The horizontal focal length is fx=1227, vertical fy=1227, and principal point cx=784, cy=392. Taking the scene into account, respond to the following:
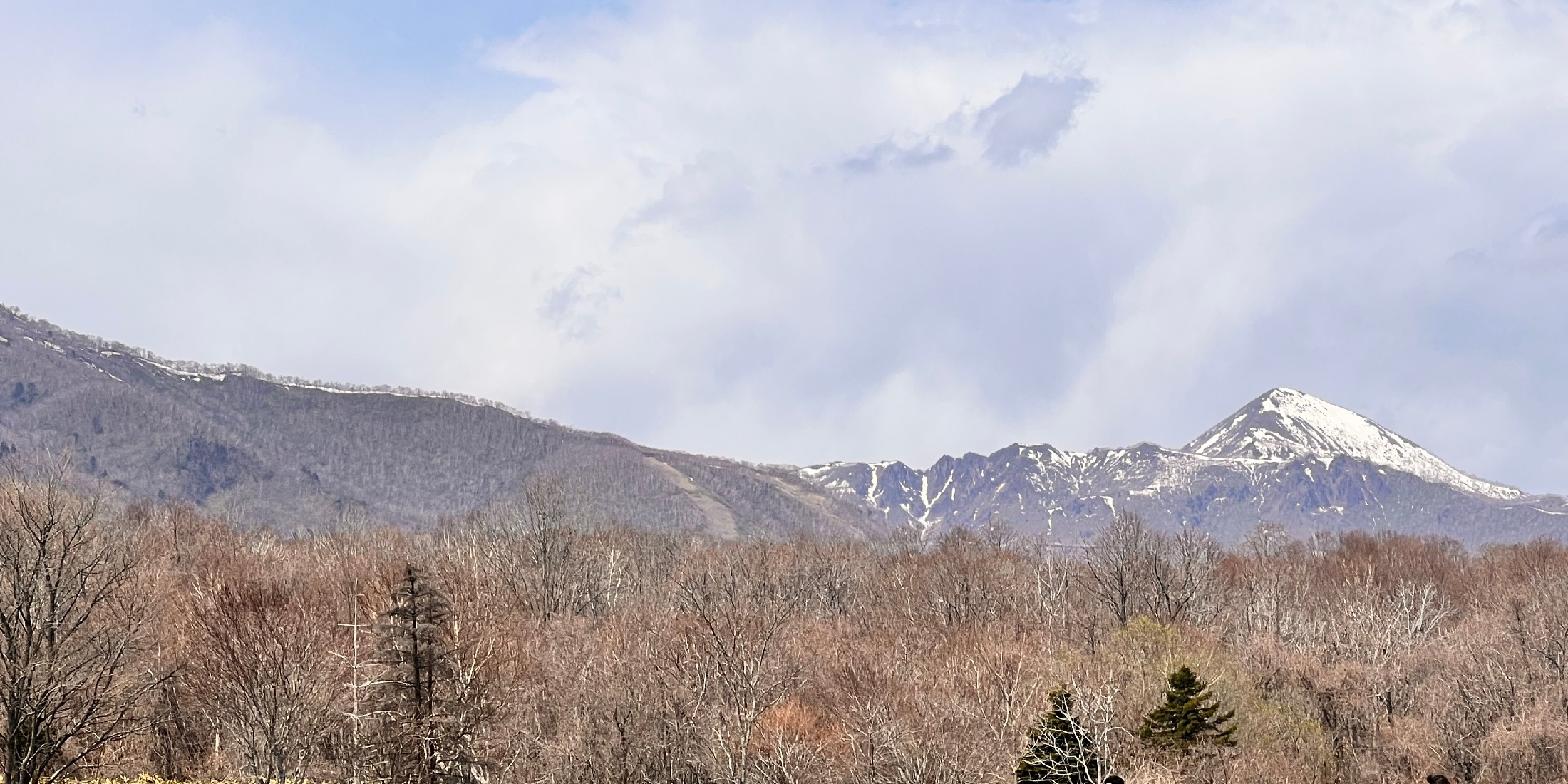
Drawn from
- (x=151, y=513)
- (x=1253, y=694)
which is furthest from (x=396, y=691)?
(x=151, y=513)

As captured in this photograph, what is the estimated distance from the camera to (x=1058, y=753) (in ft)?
123

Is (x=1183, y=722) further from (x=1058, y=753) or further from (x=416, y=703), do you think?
(x=416, y=703)

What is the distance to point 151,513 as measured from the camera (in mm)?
145875

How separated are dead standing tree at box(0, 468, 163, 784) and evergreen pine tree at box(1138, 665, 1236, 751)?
3455 centimetres

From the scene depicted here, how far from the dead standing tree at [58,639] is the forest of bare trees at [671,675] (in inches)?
8.5

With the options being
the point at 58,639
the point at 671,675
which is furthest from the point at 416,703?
the point at 671,675

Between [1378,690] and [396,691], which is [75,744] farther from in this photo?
[1378,690]

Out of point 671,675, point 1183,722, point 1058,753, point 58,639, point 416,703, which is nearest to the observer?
point 1058,753

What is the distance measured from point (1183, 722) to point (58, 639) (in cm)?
4031

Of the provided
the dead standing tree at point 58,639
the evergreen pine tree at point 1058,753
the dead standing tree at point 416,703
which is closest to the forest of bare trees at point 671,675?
the dead standing tree at point 416,703

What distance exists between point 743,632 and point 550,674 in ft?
29.5

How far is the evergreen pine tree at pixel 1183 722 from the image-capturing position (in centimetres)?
4506

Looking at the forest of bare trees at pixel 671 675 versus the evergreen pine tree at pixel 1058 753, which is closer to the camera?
the evergreen pine tree at pixel 1058 753

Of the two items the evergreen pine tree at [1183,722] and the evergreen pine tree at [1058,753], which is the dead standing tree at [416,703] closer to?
the evergreen pine tree at [1058,753]
